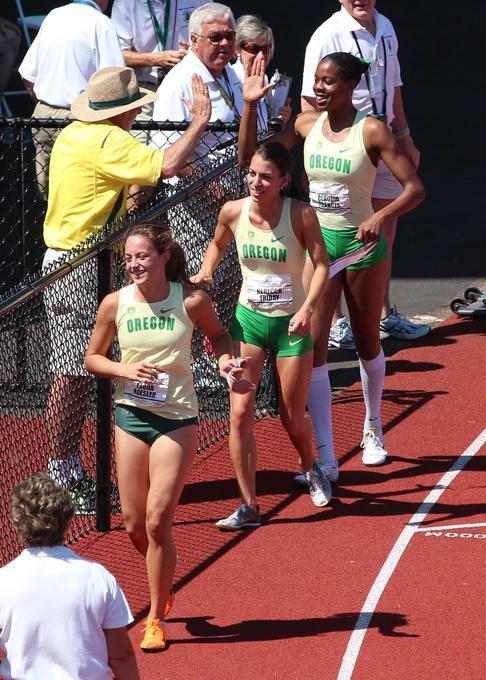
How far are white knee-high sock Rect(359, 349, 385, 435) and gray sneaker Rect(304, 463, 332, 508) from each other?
696mm

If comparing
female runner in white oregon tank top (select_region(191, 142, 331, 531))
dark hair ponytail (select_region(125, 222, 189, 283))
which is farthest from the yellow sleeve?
dark hair ponytail (select_region(125, 222, 189, 283))

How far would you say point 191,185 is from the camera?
8062 millimetres

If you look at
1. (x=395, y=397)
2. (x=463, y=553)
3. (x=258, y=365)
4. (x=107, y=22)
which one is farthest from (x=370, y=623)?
(x=107, y=22)

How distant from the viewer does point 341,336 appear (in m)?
10.5

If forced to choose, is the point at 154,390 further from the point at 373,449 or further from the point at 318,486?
the point at 373,449

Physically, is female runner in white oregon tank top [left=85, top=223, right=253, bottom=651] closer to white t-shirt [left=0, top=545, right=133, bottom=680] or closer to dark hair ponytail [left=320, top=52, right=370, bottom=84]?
white t-shirt [left=0, top=545, right=133, bottom=680]

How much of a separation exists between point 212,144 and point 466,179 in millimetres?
6179

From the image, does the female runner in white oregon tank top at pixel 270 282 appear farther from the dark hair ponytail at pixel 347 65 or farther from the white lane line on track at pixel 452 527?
the white lane line on track at pixel 452 527

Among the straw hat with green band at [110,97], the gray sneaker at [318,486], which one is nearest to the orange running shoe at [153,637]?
the gray sneaker at [318,486]

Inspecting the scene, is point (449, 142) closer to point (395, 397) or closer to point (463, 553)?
point (395, 397)

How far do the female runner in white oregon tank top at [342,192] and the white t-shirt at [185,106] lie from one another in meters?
0.80

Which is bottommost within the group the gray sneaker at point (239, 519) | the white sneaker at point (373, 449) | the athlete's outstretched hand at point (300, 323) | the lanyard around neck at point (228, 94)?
the white sneaker at point (373, 449)

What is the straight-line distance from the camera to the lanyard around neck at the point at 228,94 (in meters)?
9.02

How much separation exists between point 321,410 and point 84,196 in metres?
1.81
